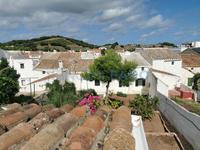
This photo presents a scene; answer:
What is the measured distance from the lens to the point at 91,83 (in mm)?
39562

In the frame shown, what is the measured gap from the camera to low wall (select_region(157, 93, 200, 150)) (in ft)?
46.2

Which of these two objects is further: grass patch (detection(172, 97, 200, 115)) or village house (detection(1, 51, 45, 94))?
village house (detection(1, 51, 45, 94))

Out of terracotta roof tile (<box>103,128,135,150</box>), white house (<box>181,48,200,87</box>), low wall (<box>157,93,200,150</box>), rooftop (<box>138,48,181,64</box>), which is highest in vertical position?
rooftop (<box>138,48,181,64</box>)

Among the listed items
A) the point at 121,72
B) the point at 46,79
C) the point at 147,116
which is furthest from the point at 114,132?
the point at 46,79

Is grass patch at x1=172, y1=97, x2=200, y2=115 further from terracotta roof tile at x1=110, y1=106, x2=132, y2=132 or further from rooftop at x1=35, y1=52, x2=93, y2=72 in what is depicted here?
rooftop at x1=35, y1=52, x2=93, y2=72

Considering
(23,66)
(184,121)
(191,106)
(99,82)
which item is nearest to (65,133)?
(184,121)

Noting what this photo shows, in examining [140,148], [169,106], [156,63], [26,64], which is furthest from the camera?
[26,64]

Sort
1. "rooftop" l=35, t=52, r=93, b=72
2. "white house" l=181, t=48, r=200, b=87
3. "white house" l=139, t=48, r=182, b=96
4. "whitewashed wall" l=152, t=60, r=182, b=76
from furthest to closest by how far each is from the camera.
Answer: "white house" l=181, t=48, r=200, b=87, "rooftop" l=35, t=52, r=93, b=72, "whitewashed wall" l=152, t=60, r=182, b=76, "white house" l=139, t=48, r=182, b=96

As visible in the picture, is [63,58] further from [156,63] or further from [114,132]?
[114,132]

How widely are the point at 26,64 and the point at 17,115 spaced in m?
37.1

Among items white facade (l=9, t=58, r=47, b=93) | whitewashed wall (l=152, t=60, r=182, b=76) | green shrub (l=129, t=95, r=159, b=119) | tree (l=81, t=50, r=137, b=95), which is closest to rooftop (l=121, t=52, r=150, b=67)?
whitewashed wall (l=152, t=60, r=182, b=76)

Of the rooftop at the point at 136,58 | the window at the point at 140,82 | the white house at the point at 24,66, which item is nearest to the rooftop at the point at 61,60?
the white house at the point at 24,66

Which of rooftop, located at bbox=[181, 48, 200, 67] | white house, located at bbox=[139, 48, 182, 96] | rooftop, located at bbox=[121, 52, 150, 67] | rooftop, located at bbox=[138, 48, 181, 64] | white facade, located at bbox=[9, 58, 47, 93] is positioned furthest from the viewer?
rooftop, located at bbox=[181, 48, 200, 67]

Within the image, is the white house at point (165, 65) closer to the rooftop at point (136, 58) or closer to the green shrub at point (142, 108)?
the rooftop at point (136, 58)
